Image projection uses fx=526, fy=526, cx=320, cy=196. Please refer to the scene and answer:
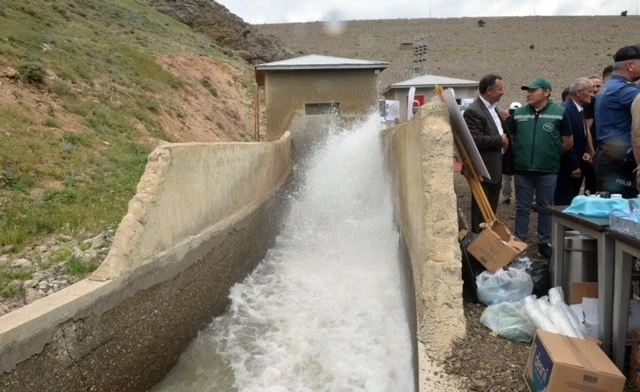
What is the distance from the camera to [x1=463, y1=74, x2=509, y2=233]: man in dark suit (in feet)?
19.0

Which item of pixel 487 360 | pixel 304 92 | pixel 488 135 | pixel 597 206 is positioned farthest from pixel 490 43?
pixel 487 360

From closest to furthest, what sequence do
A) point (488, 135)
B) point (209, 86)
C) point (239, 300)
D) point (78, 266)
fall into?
point (488, 135) < point (78, 266) < point (239, 300) < point (209, 86)

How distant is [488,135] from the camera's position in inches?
231

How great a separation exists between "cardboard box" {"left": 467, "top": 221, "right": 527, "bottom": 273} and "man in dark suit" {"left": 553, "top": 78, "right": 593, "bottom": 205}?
87.1 inches

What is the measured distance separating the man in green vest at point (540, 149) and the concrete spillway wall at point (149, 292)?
12.7 ft

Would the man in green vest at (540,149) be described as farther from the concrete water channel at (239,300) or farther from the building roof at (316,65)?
the building roof at (316,65)

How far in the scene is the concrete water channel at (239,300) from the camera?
3971 millimetres

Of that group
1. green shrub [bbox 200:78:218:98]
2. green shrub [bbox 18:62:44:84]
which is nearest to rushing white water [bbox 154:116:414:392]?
green shrub [bbox 18:62:44:84]

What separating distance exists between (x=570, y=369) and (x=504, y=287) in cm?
152

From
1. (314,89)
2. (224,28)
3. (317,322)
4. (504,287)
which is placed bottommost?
(317,322)

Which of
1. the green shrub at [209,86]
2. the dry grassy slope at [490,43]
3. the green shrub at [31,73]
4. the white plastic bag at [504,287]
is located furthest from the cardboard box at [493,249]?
the dry grassy slope at [490,43]

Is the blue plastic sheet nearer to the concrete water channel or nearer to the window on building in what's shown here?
the concrete water channel

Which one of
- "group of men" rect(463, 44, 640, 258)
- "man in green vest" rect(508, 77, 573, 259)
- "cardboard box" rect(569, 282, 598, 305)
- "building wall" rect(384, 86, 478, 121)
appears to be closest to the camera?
"cardboard box" rect(569, 282, 598, 305)

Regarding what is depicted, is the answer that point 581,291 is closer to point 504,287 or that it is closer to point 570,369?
point 504,287
